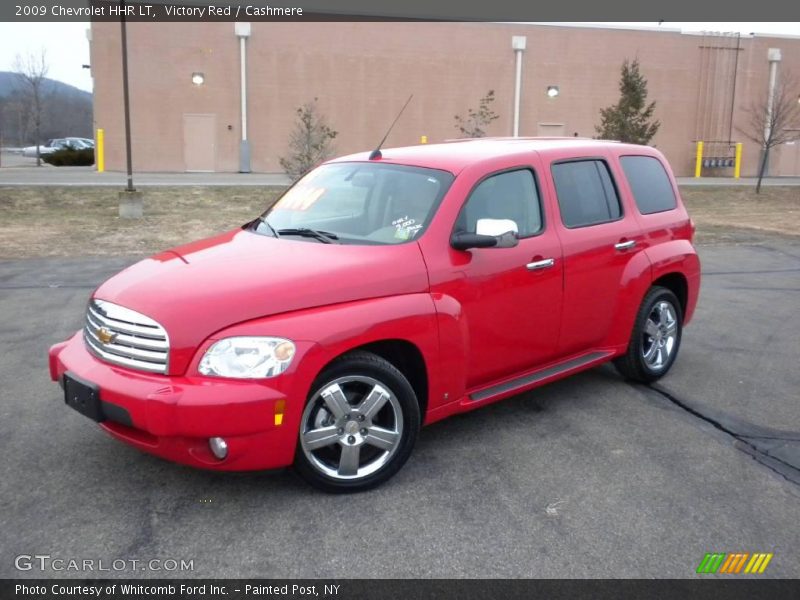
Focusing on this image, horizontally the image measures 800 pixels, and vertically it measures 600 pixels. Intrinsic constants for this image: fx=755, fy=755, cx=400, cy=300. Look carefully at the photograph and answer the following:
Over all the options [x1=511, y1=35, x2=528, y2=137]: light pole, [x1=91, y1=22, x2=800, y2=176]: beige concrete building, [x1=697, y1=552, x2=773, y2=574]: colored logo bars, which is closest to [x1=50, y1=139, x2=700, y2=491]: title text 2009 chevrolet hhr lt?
[x1=697, y1=552, x2=773, y2=574]: colored logo bars

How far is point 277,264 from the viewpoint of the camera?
3922 millimetres

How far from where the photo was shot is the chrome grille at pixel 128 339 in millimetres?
3510

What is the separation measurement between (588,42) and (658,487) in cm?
3269

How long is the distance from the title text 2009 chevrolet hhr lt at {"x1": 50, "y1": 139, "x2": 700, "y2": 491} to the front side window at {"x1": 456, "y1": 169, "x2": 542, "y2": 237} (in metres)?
0.01

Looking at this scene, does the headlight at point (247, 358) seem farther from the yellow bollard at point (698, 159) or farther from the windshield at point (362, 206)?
the yellow bollard at point (698, 159)

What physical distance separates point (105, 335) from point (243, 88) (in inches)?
1120

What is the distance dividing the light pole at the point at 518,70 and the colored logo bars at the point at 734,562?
1189 inches

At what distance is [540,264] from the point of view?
4633mm

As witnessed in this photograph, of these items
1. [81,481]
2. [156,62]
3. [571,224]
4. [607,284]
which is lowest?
[81,481]

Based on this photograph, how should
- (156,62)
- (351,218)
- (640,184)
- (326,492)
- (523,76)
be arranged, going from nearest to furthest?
(326,492) → (351,218) → (640,184) → (156,62) → (523,76)

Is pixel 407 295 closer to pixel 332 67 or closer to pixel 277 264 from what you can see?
pixel 277 264

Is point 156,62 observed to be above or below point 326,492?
above

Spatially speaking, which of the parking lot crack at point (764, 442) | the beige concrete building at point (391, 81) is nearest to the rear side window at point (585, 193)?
the parking lot crack at point (764, 442)

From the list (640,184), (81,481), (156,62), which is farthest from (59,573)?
(156,62)
